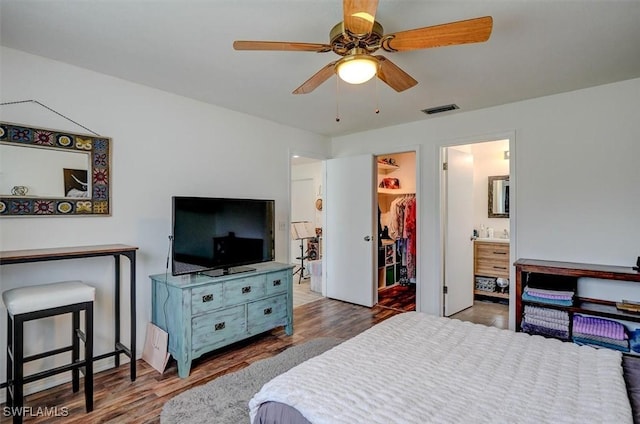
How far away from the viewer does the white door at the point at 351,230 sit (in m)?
4.33

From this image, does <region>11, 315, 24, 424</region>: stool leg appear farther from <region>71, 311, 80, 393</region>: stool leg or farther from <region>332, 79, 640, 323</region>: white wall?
<region>332, 79, 640, 323</region>: white wall

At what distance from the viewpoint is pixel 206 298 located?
105 inches

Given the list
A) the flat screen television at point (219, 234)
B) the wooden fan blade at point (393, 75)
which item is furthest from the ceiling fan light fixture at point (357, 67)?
the flat screen television at point (219, 234)

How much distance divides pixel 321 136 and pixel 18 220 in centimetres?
346

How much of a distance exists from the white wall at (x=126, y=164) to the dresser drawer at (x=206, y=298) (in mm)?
641

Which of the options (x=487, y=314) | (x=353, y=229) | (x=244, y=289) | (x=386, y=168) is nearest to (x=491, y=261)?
(x=487, y=314)

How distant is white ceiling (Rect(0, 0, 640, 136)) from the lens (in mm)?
1793

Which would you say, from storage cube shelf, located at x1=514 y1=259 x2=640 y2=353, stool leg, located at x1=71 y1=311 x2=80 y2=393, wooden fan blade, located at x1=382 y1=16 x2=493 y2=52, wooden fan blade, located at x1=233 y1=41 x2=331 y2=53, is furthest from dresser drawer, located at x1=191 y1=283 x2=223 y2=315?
storage cube shelf, located at x1=514 y1=259 x2=640 y2=353

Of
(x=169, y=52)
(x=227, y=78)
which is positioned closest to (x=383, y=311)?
(x=227, y=78)

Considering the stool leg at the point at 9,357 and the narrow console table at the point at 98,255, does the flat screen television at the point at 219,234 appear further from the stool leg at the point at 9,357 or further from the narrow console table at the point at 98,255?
the stool leg at the point at 9,357

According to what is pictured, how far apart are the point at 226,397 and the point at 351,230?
2745mm

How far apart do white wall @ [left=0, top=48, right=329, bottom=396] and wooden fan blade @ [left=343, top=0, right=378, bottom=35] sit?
2.17 meters

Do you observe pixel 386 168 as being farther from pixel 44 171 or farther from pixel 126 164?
pixel 44 171

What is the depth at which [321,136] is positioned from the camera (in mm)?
4746
